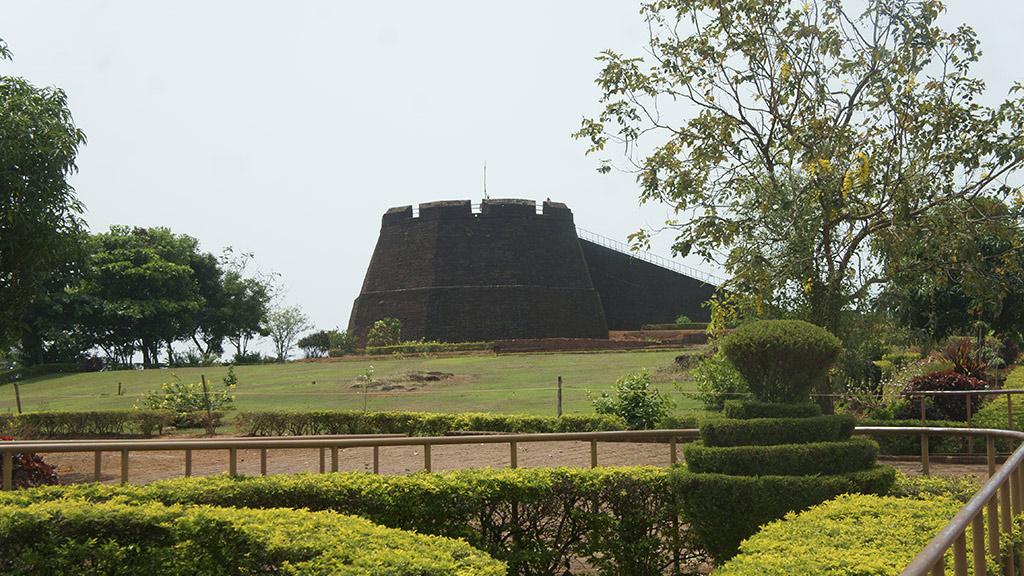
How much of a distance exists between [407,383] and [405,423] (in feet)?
25.6

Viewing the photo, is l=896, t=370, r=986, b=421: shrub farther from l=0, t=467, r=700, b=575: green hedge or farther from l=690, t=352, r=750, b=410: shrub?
l=0, t=467, r=700, b=575: green hedge

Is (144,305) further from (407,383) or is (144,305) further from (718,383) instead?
(718,383)

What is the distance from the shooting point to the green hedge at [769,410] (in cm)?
643

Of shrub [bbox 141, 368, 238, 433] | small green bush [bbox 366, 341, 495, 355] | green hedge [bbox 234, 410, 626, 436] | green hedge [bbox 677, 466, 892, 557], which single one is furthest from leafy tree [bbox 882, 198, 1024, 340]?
small green bush [bbox 366, 341, 495, 355]

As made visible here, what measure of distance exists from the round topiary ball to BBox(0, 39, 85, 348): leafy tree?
30.9 ft

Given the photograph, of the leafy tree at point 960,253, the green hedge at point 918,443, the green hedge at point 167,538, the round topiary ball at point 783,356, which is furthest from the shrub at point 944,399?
the green hedge at point 167,538

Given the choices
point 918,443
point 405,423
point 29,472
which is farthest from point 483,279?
point 29,472

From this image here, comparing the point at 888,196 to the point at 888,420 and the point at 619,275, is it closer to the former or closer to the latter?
the point at 888,420

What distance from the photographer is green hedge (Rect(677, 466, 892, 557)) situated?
5.93m

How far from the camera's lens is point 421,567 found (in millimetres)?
4035

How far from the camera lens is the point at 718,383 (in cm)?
1648

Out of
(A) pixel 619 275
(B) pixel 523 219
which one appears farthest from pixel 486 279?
(A) pixel 619 275

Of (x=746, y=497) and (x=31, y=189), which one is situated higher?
(x=31, y=189)

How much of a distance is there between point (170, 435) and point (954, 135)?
1322 cm
